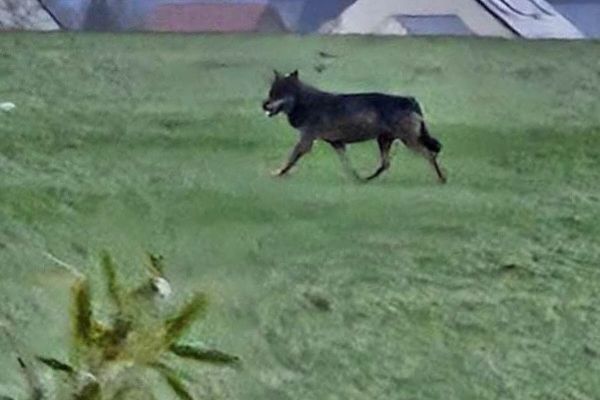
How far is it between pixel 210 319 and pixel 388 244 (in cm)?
22

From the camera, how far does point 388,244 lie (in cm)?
160

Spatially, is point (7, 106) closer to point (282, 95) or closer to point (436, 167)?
point (282, 95)

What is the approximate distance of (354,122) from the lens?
164 cm

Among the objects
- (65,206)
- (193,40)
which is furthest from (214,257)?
(193,40)

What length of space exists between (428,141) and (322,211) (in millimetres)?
151

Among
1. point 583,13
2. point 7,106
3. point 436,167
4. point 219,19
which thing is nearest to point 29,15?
point 7,106

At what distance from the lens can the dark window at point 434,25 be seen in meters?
1.74

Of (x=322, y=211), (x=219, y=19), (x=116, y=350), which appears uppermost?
(x=116, y=350)

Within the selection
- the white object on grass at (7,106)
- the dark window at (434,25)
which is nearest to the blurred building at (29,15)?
the white object on grass at (7,106)

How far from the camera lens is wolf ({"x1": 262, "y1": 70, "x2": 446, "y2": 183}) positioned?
163 cm

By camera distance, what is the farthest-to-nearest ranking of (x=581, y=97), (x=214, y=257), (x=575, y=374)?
(x=581, y=97), (x=214, y=257), (x=575, y=374)

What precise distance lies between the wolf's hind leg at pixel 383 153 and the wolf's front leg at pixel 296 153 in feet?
0.26

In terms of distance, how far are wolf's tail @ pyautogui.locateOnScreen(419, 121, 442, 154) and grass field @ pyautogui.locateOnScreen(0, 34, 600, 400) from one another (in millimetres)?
16

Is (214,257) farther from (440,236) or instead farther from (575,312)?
(575,312)
